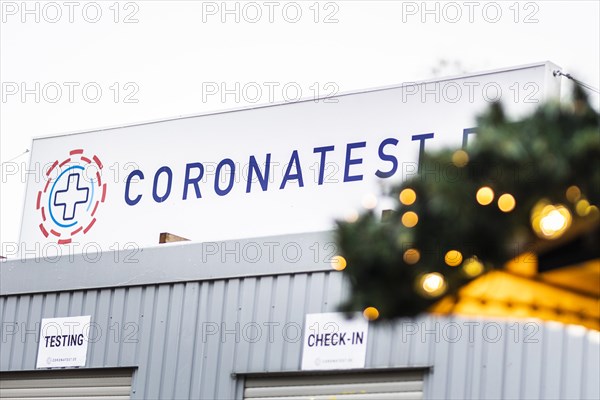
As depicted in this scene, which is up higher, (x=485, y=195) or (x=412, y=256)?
(x=485, y=195)

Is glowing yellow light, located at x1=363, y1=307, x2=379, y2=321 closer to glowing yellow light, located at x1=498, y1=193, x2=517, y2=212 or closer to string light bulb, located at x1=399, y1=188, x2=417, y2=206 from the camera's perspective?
string light bulb, located at x1=399, y1=188, x2=417, y2=206

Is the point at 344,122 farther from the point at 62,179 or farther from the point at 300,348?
the point at 62,179

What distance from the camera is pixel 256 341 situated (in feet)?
45.3

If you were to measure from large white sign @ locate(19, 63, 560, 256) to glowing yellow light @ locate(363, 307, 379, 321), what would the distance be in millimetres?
8064

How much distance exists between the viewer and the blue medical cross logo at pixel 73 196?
717 inches

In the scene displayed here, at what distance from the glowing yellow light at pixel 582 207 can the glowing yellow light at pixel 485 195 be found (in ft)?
1.17

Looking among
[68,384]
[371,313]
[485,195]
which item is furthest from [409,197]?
[68,384]

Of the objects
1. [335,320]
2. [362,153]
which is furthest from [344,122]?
[335,320]

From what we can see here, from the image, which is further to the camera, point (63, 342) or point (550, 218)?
point (63, 342)

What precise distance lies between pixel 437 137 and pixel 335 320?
2843mm

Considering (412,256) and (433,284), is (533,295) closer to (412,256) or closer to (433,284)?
(433,284)

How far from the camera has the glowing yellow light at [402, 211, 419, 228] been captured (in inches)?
220

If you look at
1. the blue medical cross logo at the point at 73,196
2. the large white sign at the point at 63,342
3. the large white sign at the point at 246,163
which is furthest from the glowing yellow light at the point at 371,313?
the blue medical cross logo at the point at 73,196

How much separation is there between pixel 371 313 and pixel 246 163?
10925 millimetres
